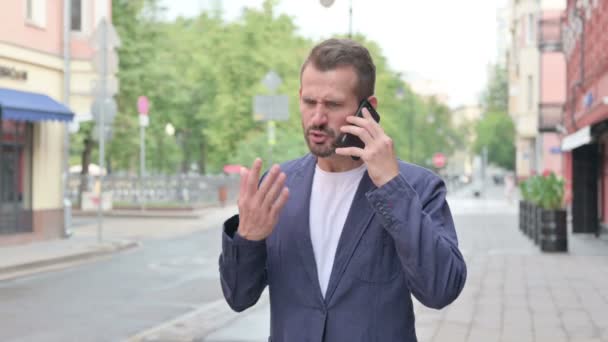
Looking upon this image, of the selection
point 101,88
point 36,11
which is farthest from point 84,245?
point 36,11

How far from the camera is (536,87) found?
46.4 metres

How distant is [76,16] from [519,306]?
1531 centimetres

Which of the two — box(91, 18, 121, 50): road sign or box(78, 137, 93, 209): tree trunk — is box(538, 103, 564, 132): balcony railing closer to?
box(78, 137, 93, 209): tree trunk

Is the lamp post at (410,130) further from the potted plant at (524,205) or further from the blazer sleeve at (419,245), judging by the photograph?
the blazer sleeve at (419,245)

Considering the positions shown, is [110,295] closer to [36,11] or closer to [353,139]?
[353,139]

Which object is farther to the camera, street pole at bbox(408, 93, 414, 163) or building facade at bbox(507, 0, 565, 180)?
street pole at bbox(408, 93, 414, 163)

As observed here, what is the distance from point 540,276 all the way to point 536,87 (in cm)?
3569

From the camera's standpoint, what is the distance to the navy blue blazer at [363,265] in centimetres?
222

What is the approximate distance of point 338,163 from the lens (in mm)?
2432

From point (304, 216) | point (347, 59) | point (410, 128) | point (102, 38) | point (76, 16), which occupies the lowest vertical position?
point (304, 216)

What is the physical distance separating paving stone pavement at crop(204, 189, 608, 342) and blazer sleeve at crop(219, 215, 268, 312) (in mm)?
5115

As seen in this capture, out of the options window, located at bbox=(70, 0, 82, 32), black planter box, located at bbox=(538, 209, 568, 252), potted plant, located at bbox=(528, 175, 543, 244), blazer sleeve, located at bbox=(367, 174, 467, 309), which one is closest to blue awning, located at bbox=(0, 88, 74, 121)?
window, located at bbox=(70, 0, 82, 32)

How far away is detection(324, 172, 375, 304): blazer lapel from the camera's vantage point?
2357 mm

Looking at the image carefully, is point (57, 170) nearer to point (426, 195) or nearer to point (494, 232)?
point (494, 232)
